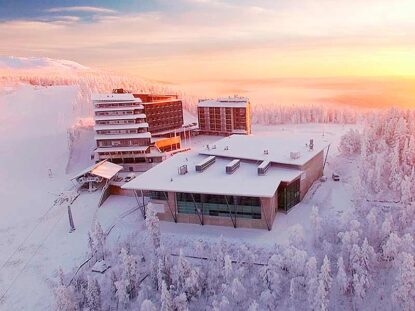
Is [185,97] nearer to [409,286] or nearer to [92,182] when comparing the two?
[92,182]

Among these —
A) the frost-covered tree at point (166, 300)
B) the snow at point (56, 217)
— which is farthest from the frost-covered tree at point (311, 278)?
the frost-covered tree at point (166, 300)

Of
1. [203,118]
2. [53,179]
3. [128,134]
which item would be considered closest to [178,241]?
[128,134]

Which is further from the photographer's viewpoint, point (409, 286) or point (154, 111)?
point (154, 111)

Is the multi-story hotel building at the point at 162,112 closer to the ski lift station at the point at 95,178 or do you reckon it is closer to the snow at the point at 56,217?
the snow at the point at 56,217

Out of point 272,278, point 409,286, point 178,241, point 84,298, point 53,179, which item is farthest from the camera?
point 53,179

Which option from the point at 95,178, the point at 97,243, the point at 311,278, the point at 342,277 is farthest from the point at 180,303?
the point at 95,178

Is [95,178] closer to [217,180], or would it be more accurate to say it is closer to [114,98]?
[114,98]
